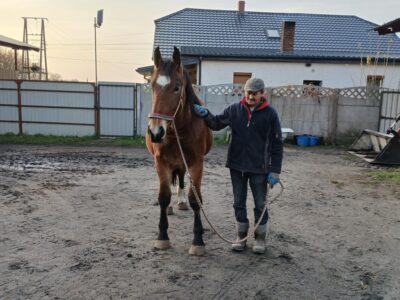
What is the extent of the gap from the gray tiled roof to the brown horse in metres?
13.5

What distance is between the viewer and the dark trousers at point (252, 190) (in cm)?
378

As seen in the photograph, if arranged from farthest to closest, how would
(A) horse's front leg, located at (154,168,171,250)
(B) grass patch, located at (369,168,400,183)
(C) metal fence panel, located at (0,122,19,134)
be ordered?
(C) metal fence panel, located at (0,122,19,134) → (B) grass patch, located at (369,168,400,183) → (A) horse's front leg, located at (154,168,171,250)

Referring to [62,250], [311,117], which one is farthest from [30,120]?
[62,250]

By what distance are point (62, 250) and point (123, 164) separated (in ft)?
16.3

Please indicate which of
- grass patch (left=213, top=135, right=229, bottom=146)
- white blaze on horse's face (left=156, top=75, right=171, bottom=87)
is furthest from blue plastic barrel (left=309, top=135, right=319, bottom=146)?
white blaze on horse's face (left=156, top=75, right=171, bottom=87)

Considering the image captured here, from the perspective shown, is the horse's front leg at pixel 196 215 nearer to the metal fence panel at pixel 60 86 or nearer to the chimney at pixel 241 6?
the metal fence panel at pixel 60 86

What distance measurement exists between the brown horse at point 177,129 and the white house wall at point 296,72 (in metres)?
13.7

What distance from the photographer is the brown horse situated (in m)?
3.33

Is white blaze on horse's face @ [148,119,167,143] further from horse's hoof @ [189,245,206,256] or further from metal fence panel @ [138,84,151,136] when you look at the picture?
metal fence panel @ [138,84,151,136]

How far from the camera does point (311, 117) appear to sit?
506 inches

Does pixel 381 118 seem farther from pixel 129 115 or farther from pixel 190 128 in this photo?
pixel 190 128

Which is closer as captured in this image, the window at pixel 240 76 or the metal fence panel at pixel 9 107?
the metal fence panel at pixel 9 107

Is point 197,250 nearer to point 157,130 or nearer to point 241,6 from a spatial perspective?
point 157,130

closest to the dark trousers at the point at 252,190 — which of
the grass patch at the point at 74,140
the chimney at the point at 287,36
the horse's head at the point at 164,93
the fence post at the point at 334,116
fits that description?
the horse's head at the point at 164,93
